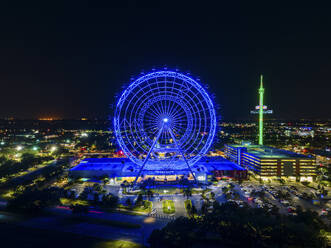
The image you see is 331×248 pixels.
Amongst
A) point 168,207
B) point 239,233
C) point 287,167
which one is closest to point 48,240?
point 168,207

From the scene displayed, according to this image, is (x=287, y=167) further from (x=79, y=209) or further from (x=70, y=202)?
(x=70, y=202)

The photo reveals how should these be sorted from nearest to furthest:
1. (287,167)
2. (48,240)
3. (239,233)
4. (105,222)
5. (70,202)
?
(239,233) < (48,240) < (105,222) < (70,202) < (287,167)

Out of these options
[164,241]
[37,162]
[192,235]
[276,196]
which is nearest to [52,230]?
[164,241]

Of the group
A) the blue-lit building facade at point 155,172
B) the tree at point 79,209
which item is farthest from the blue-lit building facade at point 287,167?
the tree at point 79,209

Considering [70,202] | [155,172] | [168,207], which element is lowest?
[70,202]

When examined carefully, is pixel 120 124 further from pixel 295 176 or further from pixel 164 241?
pixel 295 176

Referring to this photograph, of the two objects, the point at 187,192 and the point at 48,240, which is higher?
the point at 187,192

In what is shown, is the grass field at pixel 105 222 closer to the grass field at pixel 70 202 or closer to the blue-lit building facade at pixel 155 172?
the grass field at pixel 70 202

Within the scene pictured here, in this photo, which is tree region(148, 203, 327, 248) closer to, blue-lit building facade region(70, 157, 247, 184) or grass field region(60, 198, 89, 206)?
grass field region(60, 198, 89, 206)
